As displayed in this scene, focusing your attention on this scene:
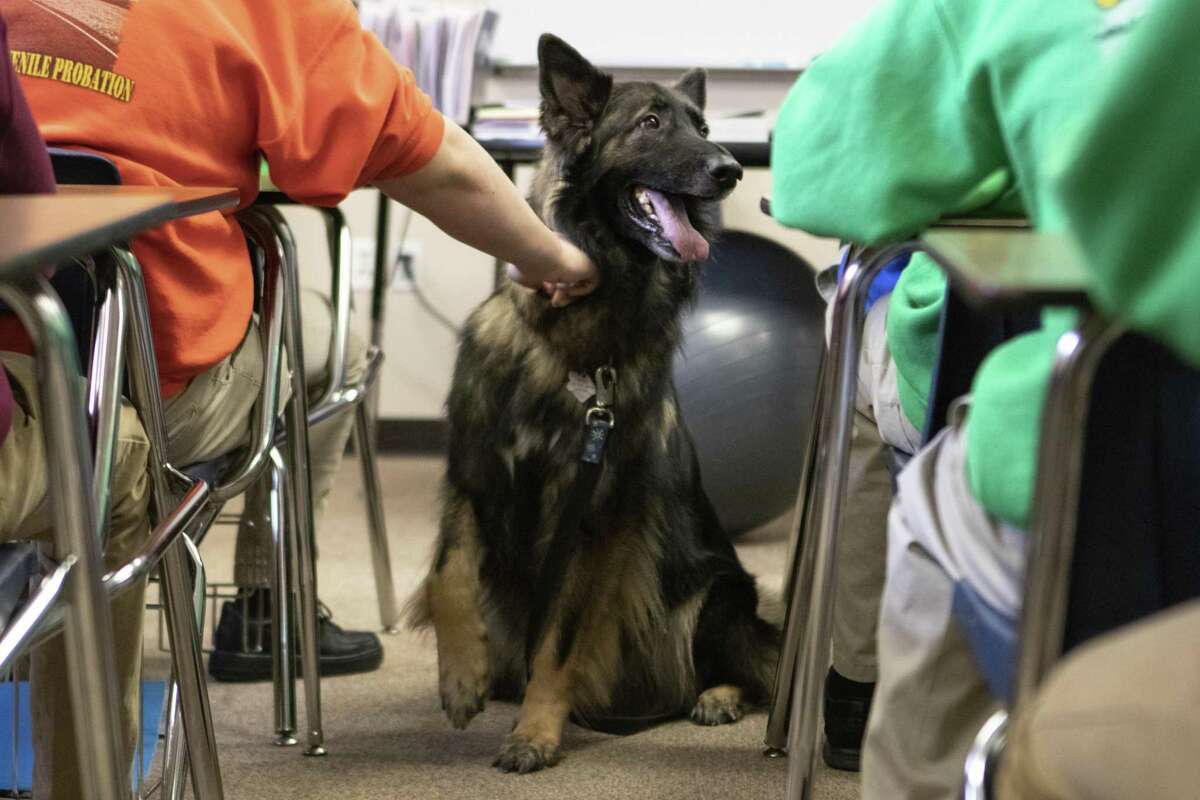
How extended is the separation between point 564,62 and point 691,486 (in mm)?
664

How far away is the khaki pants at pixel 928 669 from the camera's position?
91 centimetres

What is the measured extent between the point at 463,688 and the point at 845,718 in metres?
0.53

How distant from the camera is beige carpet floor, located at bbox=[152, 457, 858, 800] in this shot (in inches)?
73.0

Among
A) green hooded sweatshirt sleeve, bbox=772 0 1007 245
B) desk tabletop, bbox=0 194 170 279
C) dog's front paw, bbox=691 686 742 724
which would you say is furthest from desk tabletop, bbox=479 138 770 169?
desk tabletop, bbox=0 194 170 279

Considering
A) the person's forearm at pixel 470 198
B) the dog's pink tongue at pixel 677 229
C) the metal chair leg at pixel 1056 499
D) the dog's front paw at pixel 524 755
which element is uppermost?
the metal chair leg at pixel 1056 499

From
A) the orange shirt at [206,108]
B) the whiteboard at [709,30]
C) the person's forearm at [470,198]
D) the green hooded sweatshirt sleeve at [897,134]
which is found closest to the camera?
the green hooded sweatshirt sleeve at [897,134]

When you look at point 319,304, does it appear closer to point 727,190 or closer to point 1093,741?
point 727,190

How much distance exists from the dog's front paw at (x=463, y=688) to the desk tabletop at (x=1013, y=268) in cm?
138

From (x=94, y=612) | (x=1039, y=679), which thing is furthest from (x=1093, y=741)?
(x=94, y=612)

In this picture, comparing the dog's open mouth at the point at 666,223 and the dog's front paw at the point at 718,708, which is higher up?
the dog's open mouth at the point at 666,223

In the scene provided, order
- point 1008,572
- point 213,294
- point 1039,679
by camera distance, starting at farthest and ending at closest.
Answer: point 213,294 → point 1008,572 → point 1039,679

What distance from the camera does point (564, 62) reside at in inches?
85.9

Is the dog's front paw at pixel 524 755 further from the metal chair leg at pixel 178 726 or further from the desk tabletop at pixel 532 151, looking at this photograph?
the desk tabletop at pixel 532 151

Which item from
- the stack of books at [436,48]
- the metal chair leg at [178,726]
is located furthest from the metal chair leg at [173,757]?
the stack of books at [436,48]
